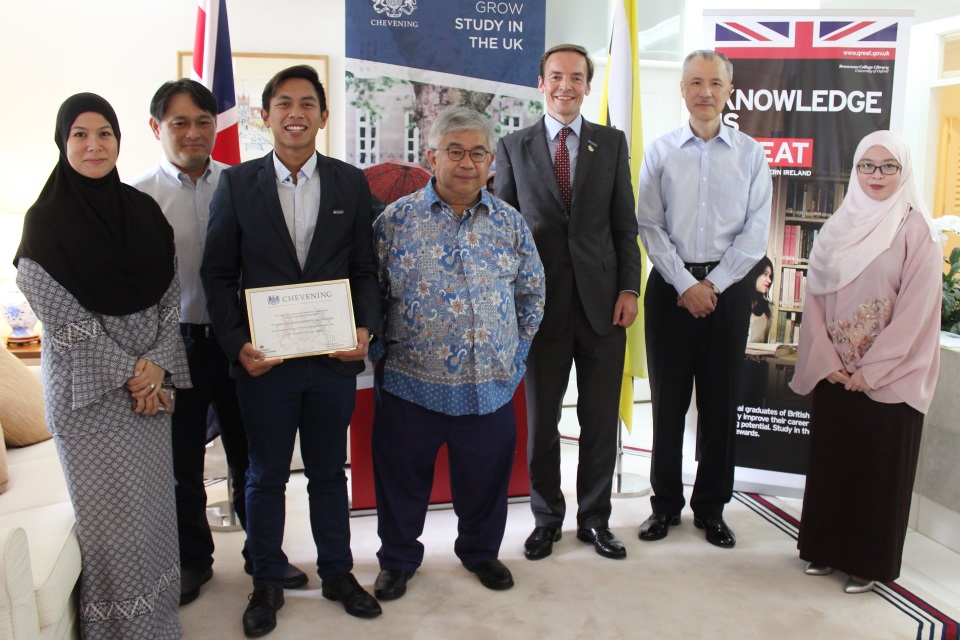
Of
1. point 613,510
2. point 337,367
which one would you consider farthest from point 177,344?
point 613,510

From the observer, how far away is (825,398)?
2703 mm

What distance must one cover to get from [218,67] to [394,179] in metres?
0.83

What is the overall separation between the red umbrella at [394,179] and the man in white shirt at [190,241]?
2.43ft

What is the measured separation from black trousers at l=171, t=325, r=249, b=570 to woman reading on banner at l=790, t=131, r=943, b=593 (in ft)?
6.42

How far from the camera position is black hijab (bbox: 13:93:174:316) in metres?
2.00

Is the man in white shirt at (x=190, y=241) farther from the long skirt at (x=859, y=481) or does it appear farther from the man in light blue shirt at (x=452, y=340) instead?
the long skirt at (x=859, y=481)

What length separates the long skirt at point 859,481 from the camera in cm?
257

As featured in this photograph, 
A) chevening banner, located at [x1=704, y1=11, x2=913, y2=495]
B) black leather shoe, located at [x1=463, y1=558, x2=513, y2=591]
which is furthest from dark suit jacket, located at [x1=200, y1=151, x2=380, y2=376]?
chevening banner, located at [x1=704, y1=11, x2=913, y2=495]

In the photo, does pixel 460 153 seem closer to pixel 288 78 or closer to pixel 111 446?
pixel 288 78

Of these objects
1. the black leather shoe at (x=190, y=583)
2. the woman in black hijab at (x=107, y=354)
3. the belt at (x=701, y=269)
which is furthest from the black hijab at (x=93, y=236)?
the belt at (x=701, y=269)

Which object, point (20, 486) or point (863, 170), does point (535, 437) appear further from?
point (20, 486)

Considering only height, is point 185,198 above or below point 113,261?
above

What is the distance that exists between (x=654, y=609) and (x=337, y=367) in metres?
1.28

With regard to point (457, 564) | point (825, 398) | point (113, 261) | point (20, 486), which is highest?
point (113, 261)
